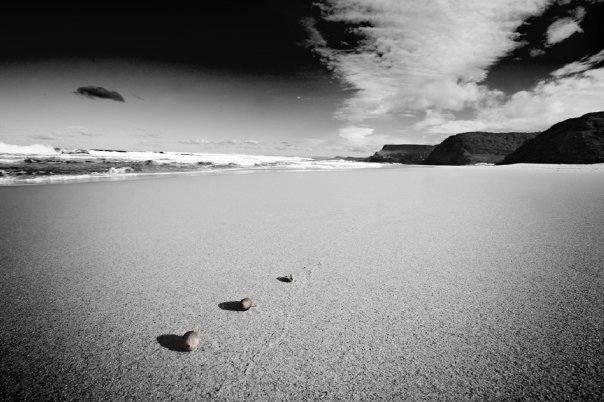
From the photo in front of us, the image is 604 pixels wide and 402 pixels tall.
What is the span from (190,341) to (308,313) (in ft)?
2.68

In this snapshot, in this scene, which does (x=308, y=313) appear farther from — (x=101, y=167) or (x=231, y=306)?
(x=101, y=167)

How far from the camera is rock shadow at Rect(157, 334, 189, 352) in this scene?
5.61 ft

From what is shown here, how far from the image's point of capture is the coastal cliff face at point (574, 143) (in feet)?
110

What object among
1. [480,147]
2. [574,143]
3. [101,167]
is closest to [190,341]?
[101,167]

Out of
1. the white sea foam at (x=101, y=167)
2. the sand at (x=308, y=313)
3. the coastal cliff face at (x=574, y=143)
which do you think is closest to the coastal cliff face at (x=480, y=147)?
the coastal cliff face at (x=574, y=143)

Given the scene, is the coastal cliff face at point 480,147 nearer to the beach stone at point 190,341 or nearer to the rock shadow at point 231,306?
the rock shadow at point 231,306

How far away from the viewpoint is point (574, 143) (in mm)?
36156

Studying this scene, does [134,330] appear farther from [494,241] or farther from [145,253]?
[494,241]

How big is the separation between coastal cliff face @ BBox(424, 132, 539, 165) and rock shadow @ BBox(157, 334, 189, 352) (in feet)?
282

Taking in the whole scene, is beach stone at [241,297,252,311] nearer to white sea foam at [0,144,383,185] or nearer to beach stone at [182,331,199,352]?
beach stone at [182,331,199,352]

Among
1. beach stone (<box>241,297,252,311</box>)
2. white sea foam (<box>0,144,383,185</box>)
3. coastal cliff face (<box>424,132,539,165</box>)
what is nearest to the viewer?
beach stone (<box>241,297,252,311</box>)

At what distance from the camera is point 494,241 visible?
3.63 meters

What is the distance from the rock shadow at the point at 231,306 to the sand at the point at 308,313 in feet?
0.19

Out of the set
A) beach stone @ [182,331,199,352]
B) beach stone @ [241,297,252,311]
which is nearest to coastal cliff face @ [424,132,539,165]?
beach stone @ [241,297,252,311]
